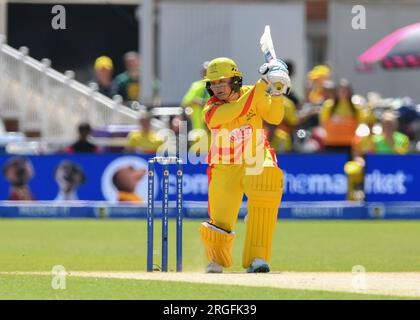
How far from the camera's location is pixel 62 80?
895 inches

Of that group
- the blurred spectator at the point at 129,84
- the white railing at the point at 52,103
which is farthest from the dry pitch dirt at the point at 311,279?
the blurred spectator at the point at 129,84

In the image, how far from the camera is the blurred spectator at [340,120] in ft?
68.5

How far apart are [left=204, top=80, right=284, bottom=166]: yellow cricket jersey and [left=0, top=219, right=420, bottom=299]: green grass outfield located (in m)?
1.38

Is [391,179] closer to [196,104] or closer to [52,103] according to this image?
[196,104]

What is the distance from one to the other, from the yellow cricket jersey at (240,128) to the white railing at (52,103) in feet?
37.0

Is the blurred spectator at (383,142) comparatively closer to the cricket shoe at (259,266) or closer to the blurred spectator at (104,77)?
the blurred spectator at (104,77)

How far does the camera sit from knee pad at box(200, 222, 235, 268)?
38.4 ft

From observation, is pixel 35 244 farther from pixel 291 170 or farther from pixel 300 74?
pixel 300 74

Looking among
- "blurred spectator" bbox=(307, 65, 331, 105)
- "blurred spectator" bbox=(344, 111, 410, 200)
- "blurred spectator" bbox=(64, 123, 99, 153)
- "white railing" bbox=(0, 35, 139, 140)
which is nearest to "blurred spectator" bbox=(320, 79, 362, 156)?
"blurred spectator" bbox=(344, 111, 410, 200)

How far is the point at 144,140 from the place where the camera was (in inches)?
825

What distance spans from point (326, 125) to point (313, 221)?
1749 millimetres

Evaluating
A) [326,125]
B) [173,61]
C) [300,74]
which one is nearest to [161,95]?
[173,61]

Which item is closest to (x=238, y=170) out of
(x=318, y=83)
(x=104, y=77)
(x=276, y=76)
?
(x=276, y=76)

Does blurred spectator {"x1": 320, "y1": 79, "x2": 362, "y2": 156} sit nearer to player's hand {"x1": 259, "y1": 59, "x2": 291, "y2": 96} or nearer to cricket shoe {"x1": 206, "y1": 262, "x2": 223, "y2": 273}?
cricket shoe {"x1": 206, "y1": 262, "x2": 223, "y2": 273}
